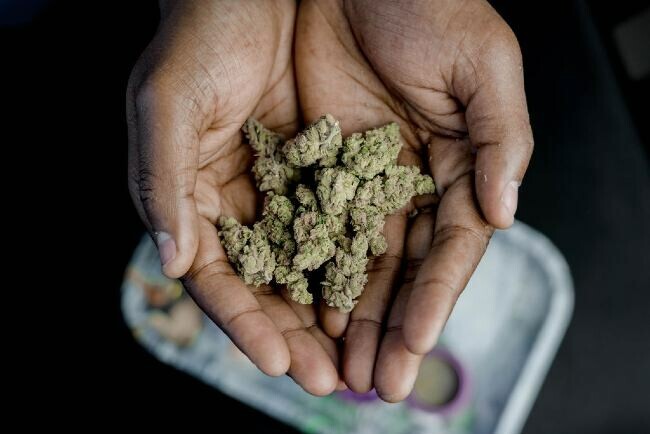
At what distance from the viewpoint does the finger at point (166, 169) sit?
4.06 feet

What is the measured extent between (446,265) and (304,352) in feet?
1.16

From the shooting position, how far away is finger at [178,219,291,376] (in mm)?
1248

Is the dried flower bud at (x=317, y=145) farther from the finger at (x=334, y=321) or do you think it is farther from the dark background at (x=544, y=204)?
the dark background at (x=544, y=204)

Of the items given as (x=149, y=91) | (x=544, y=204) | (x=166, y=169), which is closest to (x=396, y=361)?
(x=166, y=169)

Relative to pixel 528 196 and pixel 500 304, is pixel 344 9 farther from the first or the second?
pixel 500 304

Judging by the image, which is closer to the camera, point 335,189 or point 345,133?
point 335,189

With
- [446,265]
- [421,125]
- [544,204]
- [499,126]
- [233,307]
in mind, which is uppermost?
[499,126]

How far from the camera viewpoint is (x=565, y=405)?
1859mm

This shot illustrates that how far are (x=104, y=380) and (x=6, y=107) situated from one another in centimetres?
115

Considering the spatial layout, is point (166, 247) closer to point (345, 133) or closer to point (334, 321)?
point (334, 321)

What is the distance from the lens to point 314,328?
1391 millimetres

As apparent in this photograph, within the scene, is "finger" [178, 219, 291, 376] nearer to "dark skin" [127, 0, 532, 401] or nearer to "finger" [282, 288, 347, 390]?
"dark skin" [127, 0, 532, 401]

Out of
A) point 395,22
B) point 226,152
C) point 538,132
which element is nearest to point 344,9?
point 395,22

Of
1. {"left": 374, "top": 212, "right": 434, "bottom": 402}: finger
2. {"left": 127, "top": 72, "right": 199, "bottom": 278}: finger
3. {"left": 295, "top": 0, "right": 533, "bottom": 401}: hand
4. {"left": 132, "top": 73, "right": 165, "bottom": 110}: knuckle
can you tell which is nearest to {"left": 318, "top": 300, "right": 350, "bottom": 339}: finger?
{"left": 295, "top": 0, "right": 533, "bottom": 401}: hand
